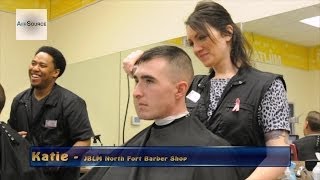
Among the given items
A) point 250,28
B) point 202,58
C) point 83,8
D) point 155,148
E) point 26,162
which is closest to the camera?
point 155,148

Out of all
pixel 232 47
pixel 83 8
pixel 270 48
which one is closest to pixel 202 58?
pixel 232 47

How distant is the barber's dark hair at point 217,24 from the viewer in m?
1.58

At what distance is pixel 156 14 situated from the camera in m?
3.87

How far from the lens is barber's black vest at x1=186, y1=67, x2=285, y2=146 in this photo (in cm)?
152

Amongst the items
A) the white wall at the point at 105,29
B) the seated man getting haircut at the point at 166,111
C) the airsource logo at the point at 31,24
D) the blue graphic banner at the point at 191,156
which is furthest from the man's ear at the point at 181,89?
the airsource logo at the point at 31,24

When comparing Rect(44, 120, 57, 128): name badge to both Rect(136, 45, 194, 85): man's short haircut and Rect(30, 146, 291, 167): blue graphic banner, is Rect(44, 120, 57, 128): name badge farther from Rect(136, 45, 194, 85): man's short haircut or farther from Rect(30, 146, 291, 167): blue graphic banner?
Rect(136, 45, 194, 85): man's short haircut

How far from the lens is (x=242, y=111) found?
1539 millimetres

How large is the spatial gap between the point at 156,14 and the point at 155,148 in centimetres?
253

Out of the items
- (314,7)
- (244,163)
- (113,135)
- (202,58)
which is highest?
(314,7)

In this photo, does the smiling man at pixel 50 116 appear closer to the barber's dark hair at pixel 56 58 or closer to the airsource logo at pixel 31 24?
the barber's dark hair at pixel 56 58

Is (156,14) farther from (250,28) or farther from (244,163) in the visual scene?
(244,163)

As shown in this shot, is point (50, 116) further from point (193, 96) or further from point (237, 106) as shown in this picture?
point (237, 106)

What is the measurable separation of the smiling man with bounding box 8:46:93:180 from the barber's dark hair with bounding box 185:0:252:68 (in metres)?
1.20

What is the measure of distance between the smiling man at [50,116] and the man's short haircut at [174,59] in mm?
1158
